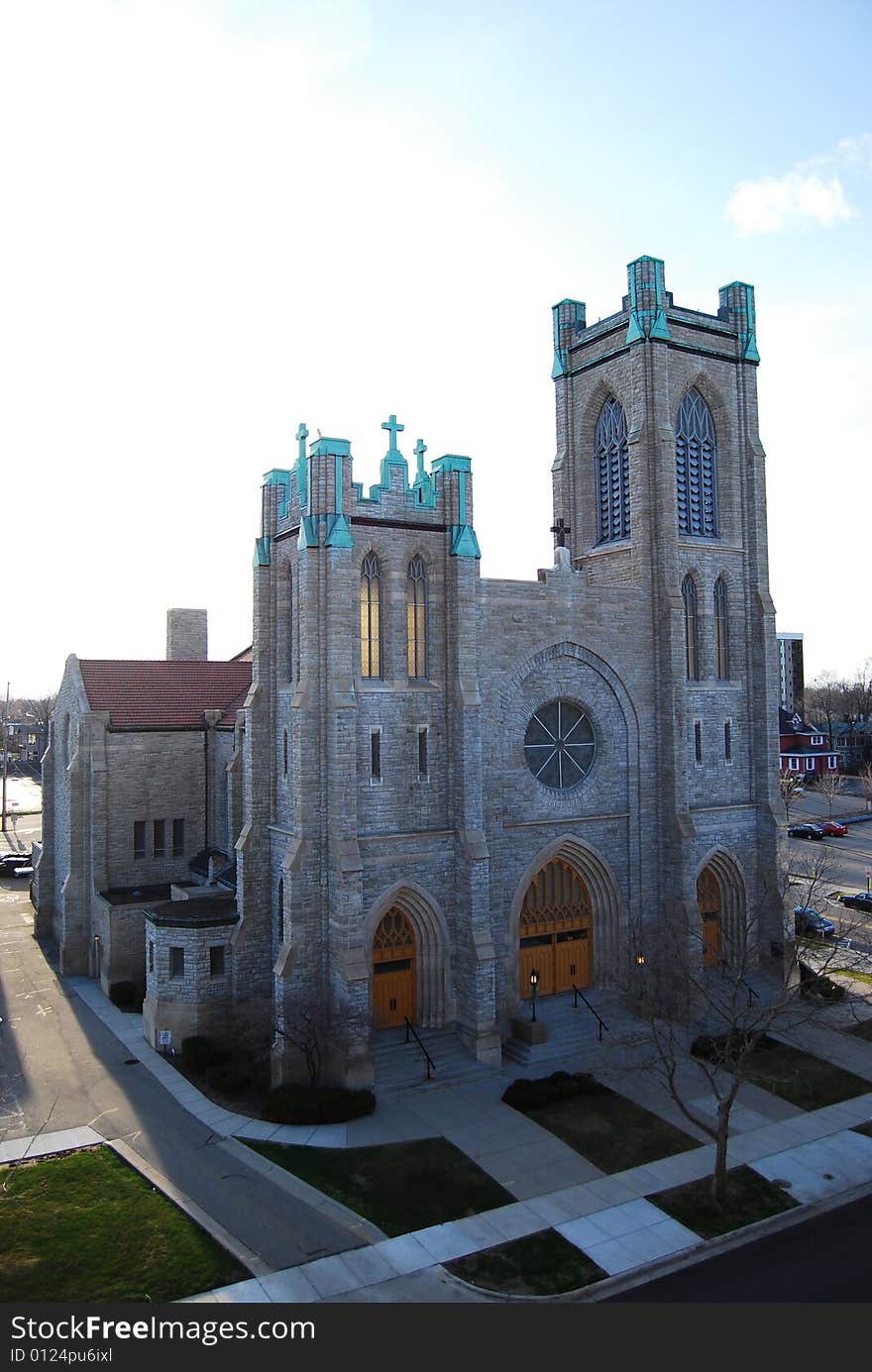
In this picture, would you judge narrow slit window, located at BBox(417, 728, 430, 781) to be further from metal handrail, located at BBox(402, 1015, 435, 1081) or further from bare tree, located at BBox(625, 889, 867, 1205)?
bare tree, located at BBox(625, 889, 867, 1205)

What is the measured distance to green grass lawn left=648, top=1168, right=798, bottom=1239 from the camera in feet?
56.5

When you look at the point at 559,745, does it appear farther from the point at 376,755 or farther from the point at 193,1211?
the point at 193,1211

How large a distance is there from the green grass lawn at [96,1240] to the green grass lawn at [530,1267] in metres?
3.97

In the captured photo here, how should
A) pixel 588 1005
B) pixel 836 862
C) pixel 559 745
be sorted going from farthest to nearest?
pixel 836 862
pixel 559 745
pixel 588 1005

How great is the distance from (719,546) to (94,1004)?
25.6 meters

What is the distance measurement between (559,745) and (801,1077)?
36.3 ft

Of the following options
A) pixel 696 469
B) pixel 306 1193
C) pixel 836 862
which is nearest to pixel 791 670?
pixel 836 862

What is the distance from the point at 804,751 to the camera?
283 ft

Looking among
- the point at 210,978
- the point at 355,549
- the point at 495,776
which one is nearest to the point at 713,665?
the point at 495,776

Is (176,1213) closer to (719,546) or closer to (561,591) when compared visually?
(561,591)

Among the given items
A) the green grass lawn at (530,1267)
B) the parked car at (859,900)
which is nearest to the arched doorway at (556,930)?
the green grass lawn at (530,1267)

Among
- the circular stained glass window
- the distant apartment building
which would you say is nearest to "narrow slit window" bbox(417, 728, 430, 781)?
the circular stained glass window

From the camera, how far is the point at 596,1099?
22.7 metres

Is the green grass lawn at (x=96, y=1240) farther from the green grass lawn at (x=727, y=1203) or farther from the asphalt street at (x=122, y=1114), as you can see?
the green grass lawn at (x=727, y=1203)
